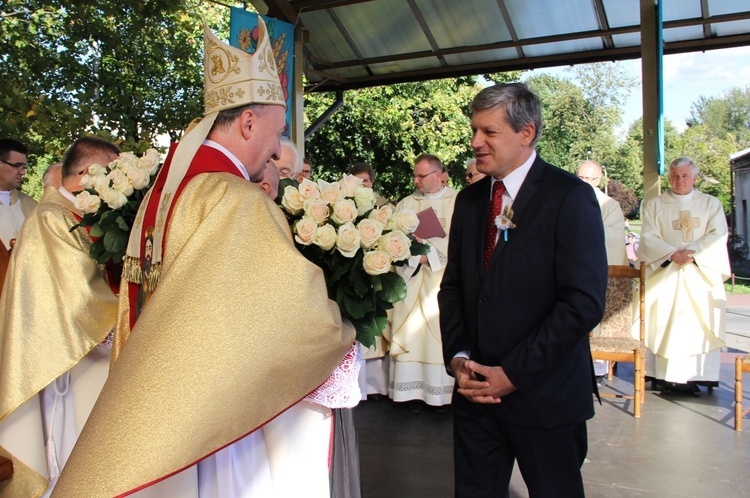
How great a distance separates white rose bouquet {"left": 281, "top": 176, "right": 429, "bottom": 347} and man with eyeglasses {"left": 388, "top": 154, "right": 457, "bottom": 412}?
11.9 feet

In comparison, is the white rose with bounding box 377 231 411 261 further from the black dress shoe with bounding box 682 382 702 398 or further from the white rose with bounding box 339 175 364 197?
the black dress shoe with bounding box 682 382 702 398

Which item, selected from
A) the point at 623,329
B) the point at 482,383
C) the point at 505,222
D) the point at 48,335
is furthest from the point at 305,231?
the point at 623,329

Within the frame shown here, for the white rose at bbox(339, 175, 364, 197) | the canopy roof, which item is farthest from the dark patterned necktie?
the canopy roof

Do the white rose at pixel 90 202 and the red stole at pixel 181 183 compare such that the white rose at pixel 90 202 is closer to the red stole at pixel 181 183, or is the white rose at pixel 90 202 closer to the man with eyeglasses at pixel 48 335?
the man with eyeglasses at pixel 48 335

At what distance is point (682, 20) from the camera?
7598 millimetres

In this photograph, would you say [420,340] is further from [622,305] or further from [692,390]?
[692,390]

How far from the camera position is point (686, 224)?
21.6 ft

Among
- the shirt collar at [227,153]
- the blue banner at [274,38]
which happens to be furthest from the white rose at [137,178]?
the blue banner at [274,38]

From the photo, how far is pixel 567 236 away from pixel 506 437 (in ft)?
2.42

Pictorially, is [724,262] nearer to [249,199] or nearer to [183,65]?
[249,199]

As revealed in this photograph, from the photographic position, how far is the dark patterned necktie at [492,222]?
242 centimetres

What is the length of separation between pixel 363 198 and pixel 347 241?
0.78 feet

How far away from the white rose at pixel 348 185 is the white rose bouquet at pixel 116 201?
0.80 m

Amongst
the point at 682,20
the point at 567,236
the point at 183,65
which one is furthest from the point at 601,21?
the point at 567,236
